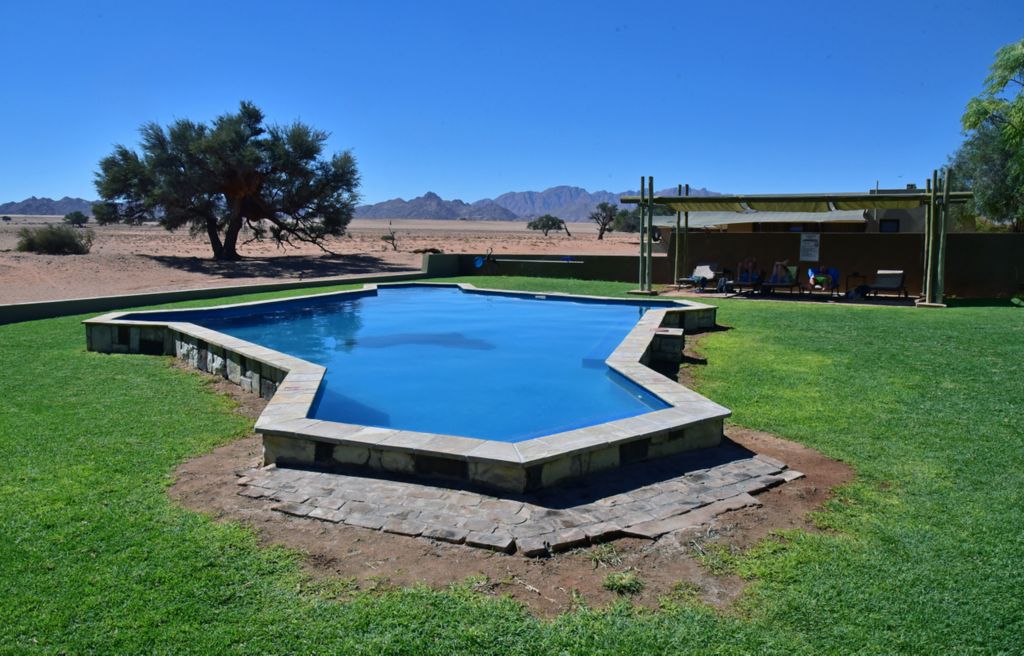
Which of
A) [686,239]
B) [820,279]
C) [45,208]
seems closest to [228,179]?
[686,239]

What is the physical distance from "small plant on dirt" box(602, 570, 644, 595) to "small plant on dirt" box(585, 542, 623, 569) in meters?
0.14

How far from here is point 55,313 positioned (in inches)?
494

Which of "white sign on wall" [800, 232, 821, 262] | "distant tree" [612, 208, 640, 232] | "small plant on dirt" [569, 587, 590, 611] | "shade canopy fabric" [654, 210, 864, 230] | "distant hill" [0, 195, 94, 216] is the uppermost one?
"distant hill" [0, 195, 94, 216]

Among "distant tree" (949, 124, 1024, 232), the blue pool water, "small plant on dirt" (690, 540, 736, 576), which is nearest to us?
"small plant on dirt" (690, 540, 736, 576)

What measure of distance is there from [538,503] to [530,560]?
0.70 m

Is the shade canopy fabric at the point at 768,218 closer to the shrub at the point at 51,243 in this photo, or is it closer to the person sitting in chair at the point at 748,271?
the person sitting in chair at the point at 748,271

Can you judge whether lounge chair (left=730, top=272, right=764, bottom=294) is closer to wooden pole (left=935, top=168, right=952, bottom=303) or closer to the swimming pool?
wooden pole (left=935, top=168, right=952, bottom=303)

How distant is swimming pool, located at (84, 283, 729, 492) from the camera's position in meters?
4.66

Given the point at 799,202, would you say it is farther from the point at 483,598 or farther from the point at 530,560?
the point at 483,598

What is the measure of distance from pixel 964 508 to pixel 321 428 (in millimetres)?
4039

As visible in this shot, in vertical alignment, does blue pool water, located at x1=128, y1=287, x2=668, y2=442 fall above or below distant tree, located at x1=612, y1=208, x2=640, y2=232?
below

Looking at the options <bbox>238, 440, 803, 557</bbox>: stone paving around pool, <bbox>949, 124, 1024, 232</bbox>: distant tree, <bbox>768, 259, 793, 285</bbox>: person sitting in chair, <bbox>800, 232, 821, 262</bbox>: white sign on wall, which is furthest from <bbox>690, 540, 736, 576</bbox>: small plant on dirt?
<bbox>949, 124, 1024, 232</bbox>: distant tree

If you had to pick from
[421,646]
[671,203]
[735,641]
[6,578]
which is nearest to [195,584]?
[6,578]

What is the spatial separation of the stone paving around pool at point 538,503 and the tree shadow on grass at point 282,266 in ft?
65.8
